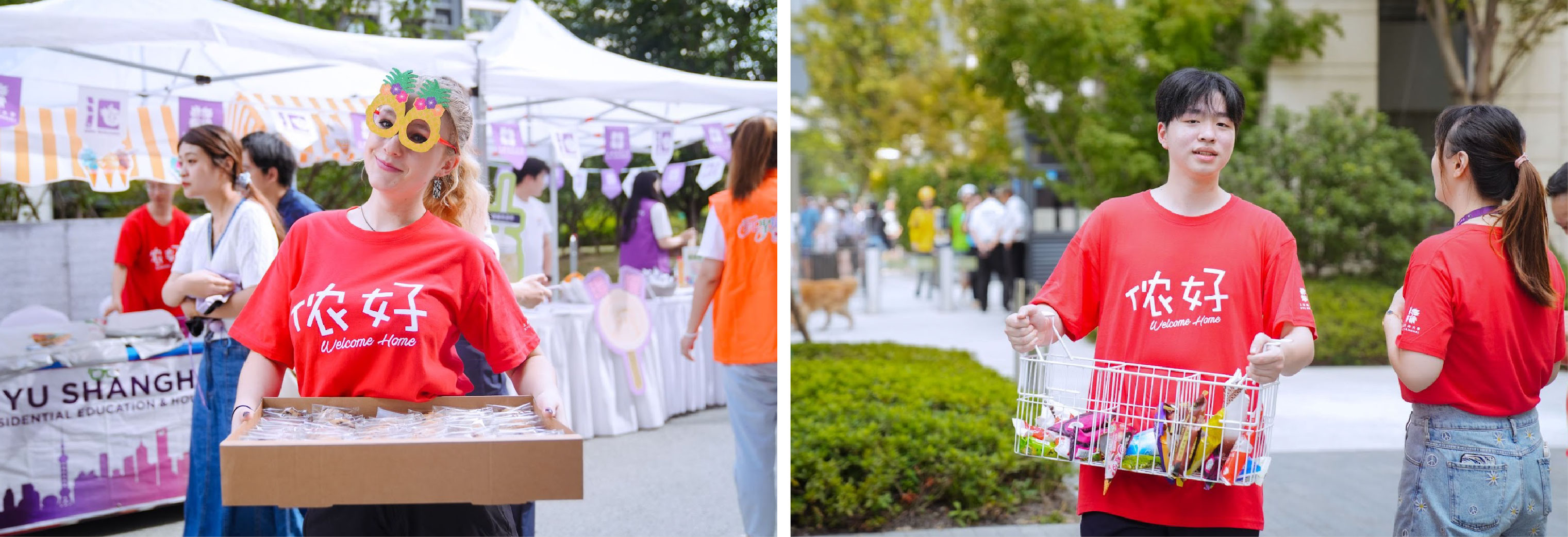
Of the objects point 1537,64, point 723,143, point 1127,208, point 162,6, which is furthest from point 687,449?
point 1537,64

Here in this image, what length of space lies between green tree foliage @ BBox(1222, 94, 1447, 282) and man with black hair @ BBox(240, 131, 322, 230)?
7224mm

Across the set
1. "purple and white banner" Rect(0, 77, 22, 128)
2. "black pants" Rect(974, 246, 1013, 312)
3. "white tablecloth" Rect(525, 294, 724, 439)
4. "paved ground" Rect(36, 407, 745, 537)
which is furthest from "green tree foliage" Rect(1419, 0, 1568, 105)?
"purple and white banner" Rect(0, 77, 22, 128)

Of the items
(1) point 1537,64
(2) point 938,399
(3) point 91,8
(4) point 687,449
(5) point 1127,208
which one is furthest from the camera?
(1) point 1537,64

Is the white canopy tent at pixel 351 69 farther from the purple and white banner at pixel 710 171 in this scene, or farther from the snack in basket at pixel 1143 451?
the snack in basket at pixel 1143 451

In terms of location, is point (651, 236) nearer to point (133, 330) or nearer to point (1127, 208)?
point (133, 330)

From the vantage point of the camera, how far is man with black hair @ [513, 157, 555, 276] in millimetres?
6188

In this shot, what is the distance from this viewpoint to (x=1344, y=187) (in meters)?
8.70

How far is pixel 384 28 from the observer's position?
7.75 meters

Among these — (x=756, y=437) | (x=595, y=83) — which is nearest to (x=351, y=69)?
(x=595, y=83)

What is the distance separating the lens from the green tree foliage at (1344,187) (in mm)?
8367

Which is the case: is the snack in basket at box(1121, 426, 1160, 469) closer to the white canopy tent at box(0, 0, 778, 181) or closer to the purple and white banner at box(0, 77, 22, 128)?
the white canopy tent at box(0, 0, 778, 181)

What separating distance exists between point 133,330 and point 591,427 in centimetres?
259

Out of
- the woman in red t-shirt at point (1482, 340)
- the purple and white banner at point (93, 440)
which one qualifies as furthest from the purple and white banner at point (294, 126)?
the woman in red t-shirt at point (1482, 340)

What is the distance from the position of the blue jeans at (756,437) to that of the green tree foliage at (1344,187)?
233 inches
